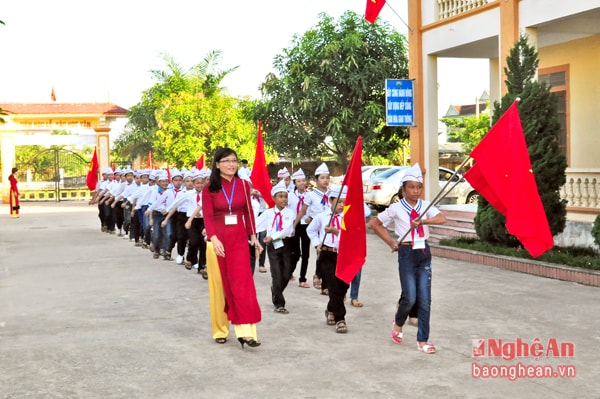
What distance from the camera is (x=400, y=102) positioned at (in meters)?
19.3

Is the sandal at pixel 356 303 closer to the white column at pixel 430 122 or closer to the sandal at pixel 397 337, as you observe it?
the sandal at pixel 397 337

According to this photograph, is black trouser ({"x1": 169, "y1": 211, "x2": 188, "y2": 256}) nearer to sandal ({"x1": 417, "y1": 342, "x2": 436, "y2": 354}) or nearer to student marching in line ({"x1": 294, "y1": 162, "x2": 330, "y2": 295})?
student marching in line ({"x1": 294, "y1": 162, "x2": 330, "y2": 295})

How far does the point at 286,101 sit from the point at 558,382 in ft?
80.3

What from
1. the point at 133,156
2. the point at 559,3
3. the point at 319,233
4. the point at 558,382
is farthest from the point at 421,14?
the point at 133,156

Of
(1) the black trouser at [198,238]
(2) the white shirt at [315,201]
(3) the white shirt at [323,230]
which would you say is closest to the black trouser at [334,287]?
(3) the white shirt at [323,230]

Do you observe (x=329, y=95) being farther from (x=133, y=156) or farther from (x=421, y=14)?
(x=133, y=156)

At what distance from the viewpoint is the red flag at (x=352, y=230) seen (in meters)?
7.68

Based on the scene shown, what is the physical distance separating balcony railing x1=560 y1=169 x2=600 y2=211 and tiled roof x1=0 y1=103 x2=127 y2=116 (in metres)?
34.5

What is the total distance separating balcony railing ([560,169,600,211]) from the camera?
15.1 metres

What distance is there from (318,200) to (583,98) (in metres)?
9.90

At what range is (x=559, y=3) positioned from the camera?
1467 cm

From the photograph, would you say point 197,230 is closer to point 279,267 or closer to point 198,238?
point 198,238

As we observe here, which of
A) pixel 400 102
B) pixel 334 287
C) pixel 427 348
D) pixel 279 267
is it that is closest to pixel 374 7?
pixel 400 102

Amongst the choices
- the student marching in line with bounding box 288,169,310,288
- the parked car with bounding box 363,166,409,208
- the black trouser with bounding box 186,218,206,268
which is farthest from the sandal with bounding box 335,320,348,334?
the parked car with bounding box 363,166,409,208
